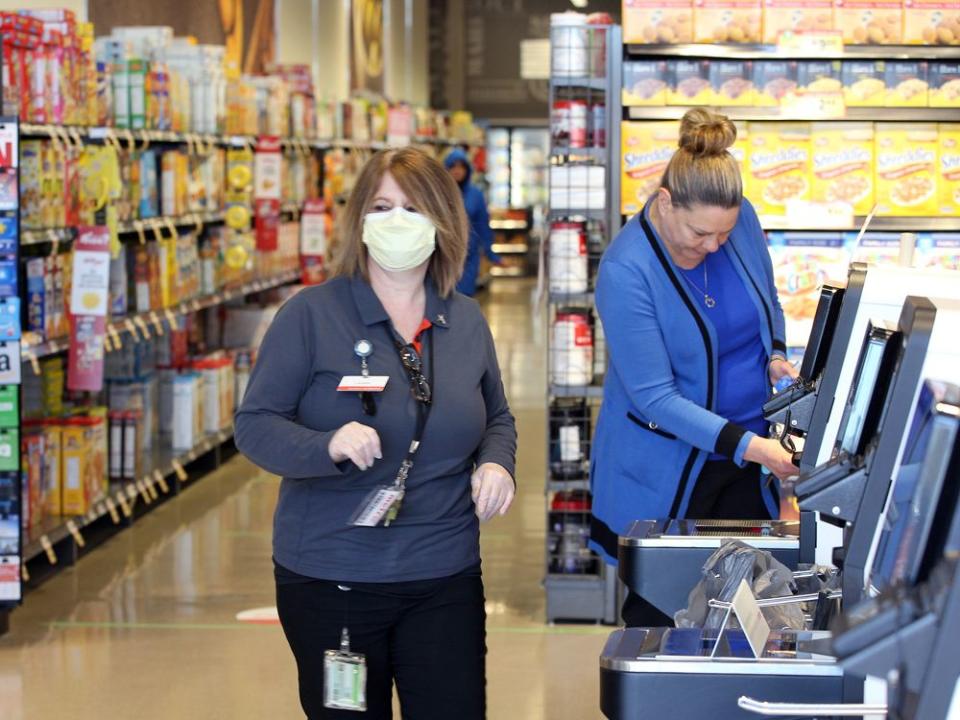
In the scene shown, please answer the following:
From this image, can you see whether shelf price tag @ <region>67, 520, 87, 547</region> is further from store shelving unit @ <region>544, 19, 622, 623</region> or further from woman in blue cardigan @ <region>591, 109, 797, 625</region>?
woman in blue cardigan @ <region>591, 109, 797, 625</region>

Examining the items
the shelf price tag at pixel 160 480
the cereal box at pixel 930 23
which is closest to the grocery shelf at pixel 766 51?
the cereal box at pixel 930 23

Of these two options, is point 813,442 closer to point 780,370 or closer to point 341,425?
point 341,425

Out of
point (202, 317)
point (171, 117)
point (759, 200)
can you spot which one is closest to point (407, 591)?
point (759, 200)

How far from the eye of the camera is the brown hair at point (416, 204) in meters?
2.78

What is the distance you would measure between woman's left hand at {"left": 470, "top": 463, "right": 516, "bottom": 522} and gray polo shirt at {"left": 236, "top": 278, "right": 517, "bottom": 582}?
0.20 feet

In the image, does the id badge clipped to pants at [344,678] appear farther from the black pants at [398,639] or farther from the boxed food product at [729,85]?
the boxed food product at [729,85]

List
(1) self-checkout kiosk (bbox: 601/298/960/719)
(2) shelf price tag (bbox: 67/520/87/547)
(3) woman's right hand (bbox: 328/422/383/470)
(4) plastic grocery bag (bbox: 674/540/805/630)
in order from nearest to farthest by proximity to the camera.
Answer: (1) self-checkout kiosk (bbox: 601/298/960/719), (4) plastic grocery bag (bbox: 674/540/805/630), (3) woman's right hand (bbox: 328/422/383/470), (2) shelf price tag (bbox: 67/520/87/547)

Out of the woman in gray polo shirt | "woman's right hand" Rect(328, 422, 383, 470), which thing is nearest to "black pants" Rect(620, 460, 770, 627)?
the woman in gray polo shirt

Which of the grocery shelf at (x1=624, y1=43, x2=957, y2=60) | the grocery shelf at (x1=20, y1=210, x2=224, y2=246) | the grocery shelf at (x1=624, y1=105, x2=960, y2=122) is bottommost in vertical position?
the grocery shelf at (x1=20, y1=210, x2=224, y2=246)

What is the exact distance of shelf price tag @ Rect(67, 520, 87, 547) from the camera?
6211 millimetres

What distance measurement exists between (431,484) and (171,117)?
17.3 ft

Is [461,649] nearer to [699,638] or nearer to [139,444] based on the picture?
[699,638]

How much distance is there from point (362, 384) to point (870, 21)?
10.9 ft

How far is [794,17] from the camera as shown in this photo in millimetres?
5258
